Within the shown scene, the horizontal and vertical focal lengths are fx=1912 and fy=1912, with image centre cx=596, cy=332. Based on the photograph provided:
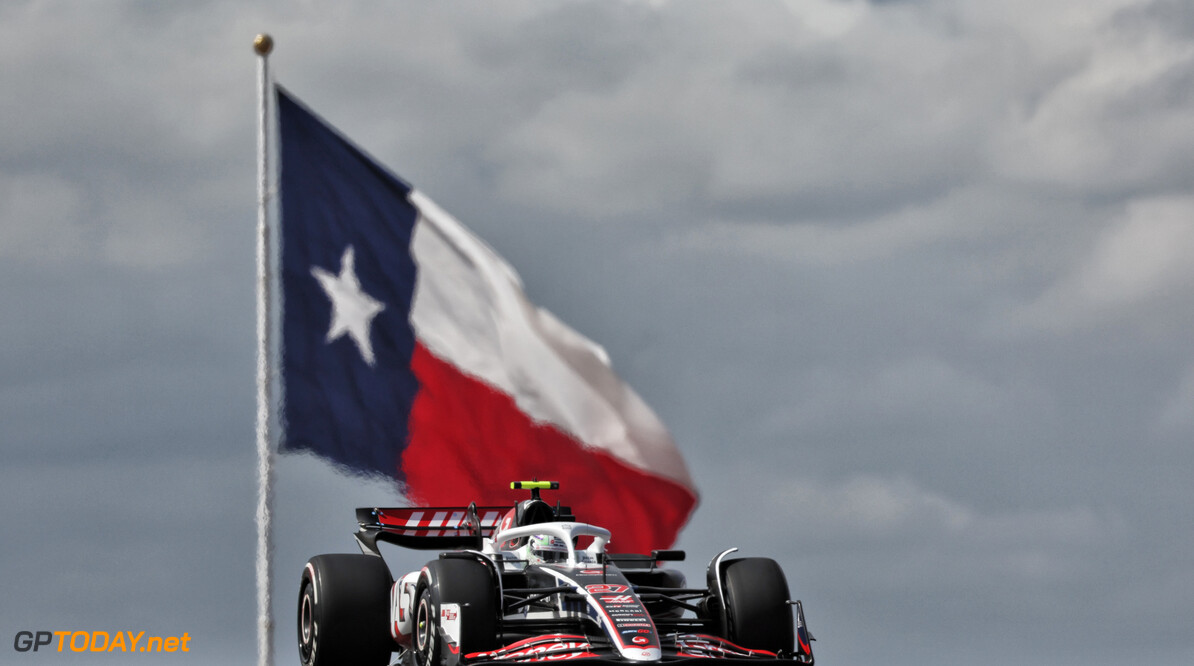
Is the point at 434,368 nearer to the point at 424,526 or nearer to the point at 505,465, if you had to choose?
the point at 505,465

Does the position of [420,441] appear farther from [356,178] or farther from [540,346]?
[356,178]

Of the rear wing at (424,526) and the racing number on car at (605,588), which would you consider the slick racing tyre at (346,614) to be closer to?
the rear wing at (424,526)

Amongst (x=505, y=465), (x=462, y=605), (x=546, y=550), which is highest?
(x=505, y=465)

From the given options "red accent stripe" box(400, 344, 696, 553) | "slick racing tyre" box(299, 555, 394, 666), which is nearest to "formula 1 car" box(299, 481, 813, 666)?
"slick racing tyre" box(299, 555, 394, 666)

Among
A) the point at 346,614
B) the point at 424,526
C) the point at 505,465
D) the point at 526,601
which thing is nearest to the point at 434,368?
the point at 505,465

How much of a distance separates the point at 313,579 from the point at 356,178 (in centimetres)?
671

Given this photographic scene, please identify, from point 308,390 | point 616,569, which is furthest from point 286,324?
point 616,569

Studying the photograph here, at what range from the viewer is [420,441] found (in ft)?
95.1

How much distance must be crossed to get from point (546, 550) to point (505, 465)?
3.62 metres

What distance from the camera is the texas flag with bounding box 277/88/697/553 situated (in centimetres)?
2812

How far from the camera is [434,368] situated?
29375mm

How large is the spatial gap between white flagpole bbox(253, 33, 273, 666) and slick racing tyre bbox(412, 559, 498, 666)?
3564 millimetres

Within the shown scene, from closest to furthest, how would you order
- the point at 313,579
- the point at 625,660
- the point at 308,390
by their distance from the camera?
1. the point at 625,660
2. the point at 313,579
3. the point at 308,390

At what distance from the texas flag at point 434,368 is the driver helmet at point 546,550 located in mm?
2189
